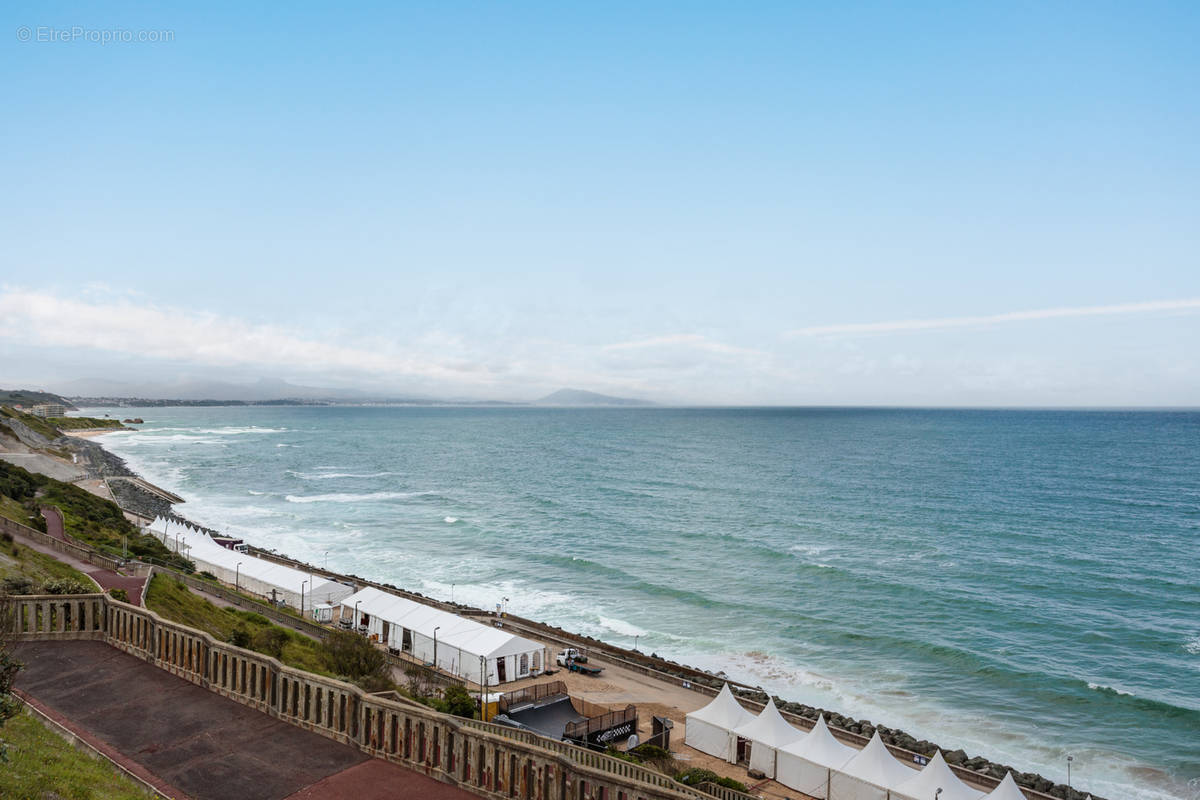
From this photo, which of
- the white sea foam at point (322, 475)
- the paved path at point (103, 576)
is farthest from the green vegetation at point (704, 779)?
the white sea foam at point (322, 475)

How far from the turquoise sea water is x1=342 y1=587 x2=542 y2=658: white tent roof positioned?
967cm

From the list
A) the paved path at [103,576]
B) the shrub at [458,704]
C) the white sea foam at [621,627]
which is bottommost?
the white sea foam at [621,627]

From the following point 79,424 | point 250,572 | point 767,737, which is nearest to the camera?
point 767,737

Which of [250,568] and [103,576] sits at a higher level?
[103,576]

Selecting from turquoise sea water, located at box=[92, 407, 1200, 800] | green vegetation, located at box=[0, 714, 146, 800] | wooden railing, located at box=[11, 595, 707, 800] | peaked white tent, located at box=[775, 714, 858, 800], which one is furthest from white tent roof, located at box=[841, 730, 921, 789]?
green vegetation, located at box=[0, 714, 146, 800]

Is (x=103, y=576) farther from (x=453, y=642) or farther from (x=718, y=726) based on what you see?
(x=718, y=726)

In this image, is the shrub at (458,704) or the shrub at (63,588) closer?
the shrub at (63,588)

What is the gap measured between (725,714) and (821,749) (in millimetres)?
3489

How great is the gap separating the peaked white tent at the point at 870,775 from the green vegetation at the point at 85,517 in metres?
32.9

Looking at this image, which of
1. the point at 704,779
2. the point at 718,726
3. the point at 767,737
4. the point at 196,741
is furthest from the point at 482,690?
the point at 196,741

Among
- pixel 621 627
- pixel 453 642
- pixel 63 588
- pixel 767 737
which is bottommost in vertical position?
pixel 621 627

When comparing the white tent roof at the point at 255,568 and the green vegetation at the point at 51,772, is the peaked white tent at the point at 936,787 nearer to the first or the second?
the green vegetation at the point at 51,772

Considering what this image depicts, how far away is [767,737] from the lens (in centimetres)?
2491

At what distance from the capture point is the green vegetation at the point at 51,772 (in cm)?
864
